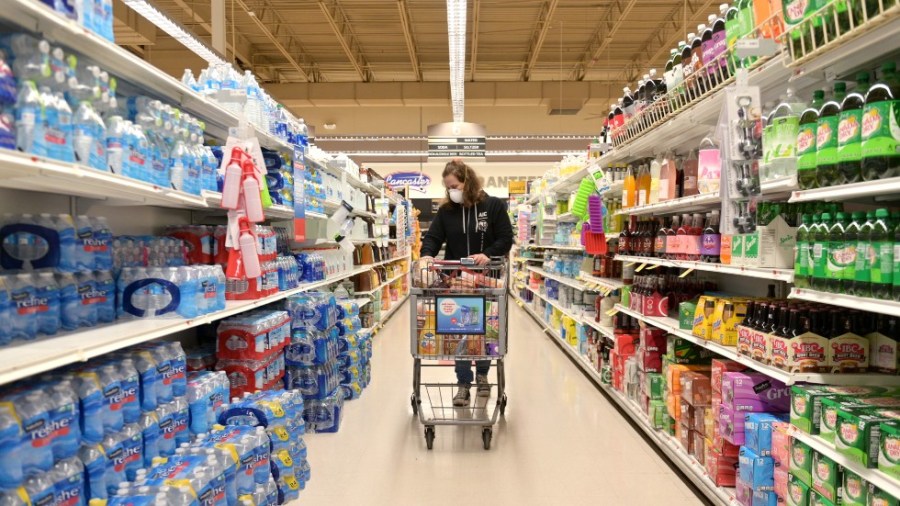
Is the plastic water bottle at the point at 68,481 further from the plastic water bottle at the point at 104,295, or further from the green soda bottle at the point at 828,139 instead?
the green soda bottle at the point at 828,139

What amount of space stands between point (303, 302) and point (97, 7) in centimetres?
273

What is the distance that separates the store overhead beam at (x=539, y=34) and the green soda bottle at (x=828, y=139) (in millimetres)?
9284

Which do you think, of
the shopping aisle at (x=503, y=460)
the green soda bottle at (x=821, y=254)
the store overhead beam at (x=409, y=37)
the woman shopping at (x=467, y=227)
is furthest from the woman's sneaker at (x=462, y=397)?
the store overhead beam at (x=409, y=37)

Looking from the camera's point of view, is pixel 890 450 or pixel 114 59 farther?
pixel 114 59

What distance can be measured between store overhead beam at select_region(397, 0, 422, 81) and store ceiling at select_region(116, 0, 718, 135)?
34 mm

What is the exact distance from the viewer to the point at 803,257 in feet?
7.78

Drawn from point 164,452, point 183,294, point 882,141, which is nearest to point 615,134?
point 882,141

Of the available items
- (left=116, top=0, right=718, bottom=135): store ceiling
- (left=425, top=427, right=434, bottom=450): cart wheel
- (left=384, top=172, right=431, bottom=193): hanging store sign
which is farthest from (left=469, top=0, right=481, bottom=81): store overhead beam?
(left=425, top=427, right=434, bottom=450): cart wheel

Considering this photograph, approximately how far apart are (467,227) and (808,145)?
2.92 m

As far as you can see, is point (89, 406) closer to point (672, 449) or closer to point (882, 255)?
point (882, 255)

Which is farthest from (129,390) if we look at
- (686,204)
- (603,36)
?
(603,36)

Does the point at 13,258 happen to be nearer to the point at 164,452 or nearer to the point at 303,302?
the point at 164,452

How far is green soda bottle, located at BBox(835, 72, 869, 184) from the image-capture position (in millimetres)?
2033

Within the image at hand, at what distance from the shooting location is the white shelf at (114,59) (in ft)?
5.74
